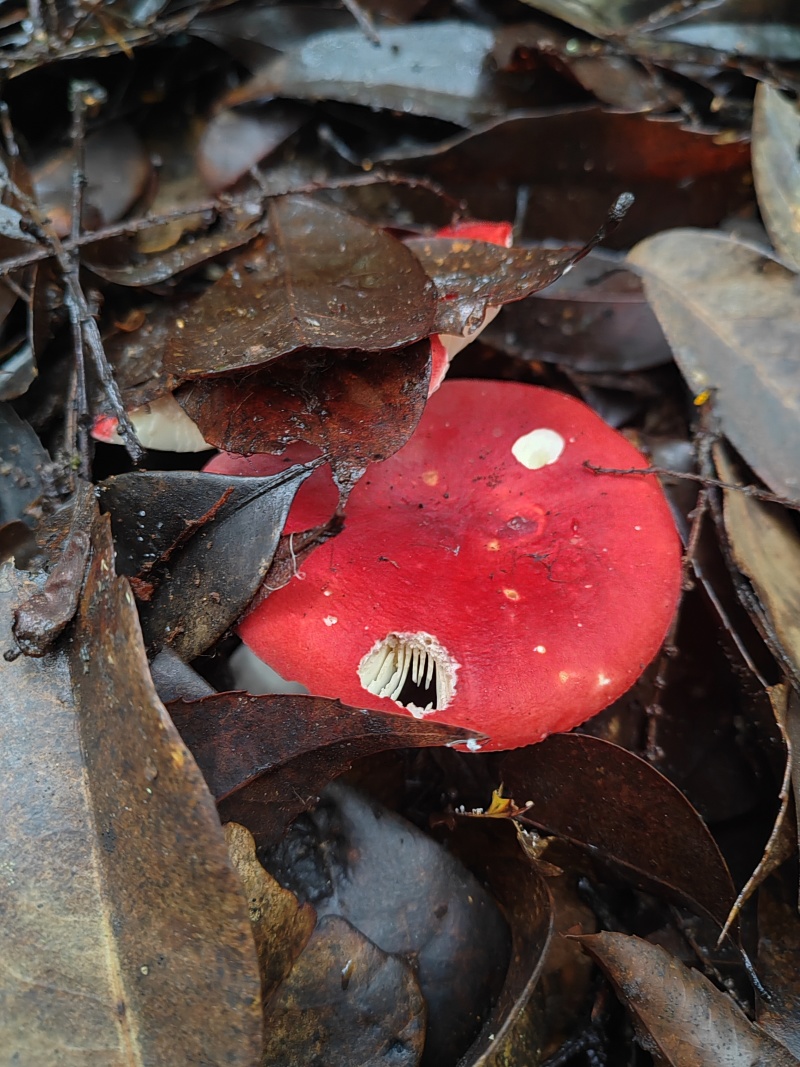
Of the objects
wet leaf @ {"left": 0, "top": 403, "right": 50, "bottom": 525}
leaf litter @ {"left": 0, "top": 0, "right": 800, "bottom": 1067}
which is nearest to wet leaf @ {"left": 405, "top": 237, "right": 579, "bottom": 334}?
leaf litter @ {"left": 0, "top": 0, "right": 800, "bottom": 1067}

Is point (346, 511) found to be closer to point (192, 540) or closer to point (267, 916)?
point (192, 540)

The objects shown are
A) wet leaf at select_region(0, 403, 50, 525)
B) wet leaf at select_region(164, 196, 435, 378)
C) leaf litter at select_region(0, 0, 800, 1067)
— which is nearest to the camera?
leaf litter at select_region(0, 0, 800, 1067)

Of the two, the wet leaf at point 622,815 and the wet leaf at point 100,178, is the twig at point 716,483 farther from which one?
the wet leaf at point 100,178

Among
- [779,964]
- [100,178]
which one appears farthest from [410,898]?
[100,178]

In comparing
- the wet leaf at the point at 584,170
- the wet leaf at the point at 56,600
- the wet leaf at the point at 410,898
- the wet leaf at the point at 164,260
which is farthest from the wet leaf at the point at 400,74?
the wet leaf at the point at 410,898

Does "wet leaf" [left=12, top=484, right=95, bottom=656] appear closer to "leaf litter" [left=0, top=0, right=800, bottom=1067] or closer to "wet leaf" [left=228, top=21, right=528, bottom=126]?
"leaf litter" [left=0, top=0, right=800, bottom=1067]

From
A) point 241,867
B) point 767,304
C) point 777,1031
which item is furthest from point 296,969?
point 767,304
